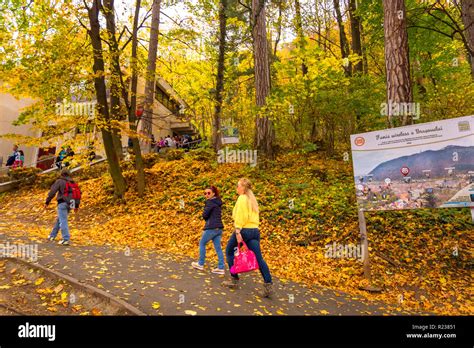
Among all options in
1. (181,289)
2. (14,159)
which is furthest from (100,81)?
(14,159)

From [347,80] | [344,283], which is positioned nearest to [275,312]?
[344,283]

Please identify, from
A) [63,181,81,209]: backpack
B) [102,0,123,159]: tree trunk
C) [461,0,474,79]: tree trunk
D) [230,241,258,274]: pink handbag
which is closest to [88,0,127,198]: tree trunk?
[102,0,123,159]: tree trunk

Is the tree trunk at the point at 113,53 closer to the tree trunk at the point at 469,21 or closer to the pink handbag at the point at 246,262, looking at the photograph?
the pink handbag at the point at 246,262

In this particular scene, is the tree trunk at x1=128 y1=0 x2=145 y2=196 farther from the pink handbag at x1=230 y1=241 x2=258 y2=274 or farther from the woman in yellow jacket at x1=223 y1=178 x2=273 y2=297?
the pink handbag at x1=230 y1=241 x2=258 y2=274

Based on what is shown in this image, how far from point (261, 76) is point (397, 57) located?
6.30 meters

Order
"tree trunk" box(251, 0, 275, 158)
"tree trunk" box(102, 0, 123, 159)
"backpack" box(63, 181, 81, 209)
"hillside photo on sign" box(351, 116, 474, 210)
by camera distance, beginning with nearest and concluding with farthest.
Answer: "hillside photo on sign" box(351, 116, 474, 210) → "backpack" box(63, 181, 81, 209) → "tree trunk" box(102, 0, 123, 159) → "tree trunk" box(251, 0, 275, 158)

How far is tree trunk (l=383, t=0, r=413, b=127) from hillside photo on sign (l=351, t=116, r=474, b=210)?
1.79m

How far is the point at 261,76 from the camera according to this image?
13773mm

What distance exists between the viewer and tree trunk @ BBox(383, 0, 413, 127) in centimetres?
833

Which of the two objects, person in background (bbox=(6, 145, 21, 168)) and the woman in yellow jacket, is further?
person in background (bbox=(6, 145, 21, 168))

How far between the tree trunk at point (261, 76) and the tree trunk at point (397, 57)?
5826 millimetres

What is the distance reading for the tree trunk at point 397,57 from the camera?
8.33 metres

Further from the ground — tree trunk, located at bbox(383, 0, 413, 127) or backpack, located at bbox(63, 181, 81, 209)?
tree trunk, located at bbox(383, 0, 413, 127)

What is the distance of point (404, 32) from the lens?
8.46 metres
